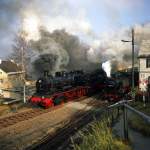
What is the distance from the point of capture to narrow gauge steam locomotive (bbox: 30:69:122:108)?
2862 centimetres

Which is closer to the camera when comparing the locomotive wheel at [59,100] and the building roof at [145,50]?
the locomotive wheel at [59,100]

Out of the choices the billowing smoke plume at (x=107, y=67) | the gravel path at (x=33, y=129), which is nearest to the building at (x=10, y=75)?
the billowing smoke plume at (x=107, y=67)

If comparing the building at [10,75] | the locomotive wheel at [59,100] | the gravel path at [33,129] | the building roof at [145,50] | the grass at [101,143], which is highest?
the building roof at [145,50]

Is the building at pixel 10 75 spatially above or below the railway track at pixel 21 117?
above

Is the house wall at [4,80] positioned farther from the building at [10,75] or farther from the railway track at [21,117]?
the railway track at [21,117]

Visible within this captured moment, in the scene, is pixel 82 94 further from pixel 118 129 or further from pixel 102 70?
pixel 118 129

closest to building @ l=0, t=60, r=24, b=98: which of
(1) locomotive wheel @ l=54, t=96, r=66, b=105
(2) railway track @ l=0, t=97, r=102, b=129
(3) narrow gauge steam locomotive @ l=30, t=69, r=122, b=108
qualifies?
(3) narrow gauge steam locomotive @ l=30, t=69, r=122, b=108

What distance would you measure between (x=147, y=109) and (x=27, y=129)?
847 centimetres

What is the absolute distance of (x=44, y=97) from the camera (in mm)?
27984

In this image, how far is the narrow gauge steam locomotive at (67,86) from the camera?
2862cm

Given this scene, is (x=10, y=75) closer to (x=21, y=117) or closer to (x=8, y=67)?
(x=8, y=67)

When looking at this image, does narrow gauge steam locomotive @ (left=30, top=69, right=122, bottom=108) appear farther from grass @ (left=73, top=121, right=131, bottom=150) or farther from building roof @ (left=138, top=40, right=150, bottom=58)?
grass @ (left=73, top=121, right=131, bottom=150)

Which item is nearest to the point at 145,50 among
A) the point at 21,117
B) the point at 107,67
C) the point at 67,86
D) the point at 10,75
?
the point at 107,67

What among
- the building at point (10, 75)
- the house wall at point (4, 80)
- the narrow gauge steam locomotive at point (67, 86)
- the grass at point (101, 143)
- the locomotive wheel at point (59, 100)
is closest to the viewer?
the grass at point (101, 143)
